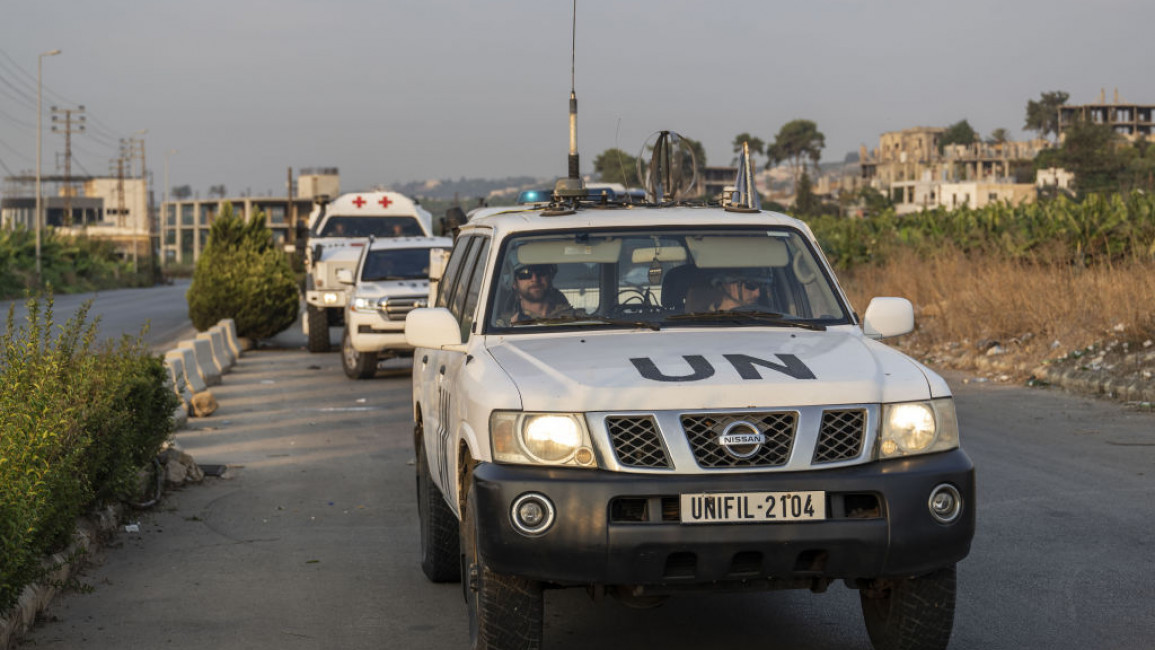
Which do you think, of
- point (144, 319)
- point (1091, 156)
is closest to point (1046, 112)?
point (1091, 156)

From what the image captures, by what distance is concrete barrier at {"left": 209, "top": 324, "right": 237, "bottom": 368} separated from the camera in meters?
21.5

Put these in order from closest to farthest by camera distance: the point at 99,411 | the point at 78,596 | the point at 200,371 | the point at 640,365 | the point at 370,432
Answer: the point at 640,365 → the point at 78,596 → the point at 99,411 → the point at 370,432 → the point at 200,371

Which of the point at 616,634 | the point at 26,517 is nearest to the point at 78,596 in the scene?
the point at 26,517

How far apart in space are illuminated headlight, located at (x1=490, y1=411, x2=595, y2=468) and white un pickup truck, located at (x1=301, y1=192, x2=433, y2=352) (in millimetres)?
18462

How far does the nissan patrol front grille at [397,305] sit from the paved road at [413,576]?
6692 millimetres

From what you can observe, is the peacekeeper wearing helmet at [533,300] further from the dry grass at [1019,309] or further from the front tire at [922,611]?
the dry grass at [1019,309]

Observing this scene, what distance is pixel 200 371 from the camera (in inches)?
680

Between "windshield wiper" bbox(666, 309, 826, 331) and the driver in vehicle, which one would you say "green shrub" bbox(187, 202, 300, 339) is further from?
"windshield wiper" bbox(666, 309, 826, 331)

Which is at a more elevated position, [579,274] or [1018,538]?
[579,274]

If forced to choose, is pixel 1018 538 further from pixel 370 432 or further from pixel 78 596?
pixel 370 432

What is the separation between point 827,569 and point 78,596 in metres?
3.70

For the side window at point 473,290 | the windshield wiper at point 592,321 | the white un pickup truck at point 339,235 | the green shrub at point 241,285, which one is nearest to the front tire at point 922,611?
the windshield wiper at point 592,321

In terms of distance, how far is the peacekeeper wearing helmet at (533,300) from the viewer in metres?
6.03

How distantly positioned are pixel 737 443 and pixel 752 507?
213 millimetres
